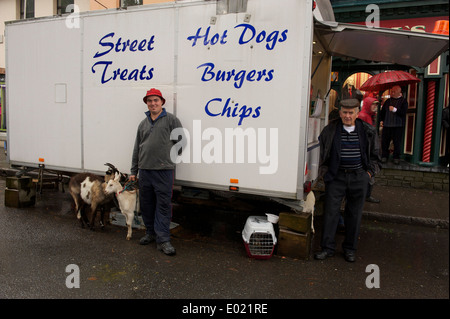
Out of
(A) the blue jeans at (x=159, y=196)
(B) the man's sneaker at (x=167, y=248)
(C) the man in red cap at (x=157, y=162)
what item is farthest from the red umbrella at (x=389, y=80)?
(B) the man's sneaker at (x=167, y=248)

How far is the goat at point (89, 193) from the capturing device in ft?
17.7

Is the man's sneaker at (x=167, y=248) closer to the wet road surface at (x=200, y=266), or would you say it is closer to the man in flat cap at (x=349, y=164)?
the wet road surface at (x=200, y=266)

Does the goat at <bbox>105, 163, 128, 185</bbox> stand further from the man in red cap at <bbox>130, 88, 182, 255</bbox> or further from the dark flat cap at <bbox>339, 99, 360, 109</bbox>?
the dark flat cap at <bbox>339, 99, 360, 109</bbox>

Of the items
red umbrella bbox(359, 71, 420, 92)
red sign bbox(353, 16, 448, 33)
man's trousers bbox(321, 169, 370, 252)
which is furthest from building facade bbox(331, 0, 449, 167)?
man's trousers bbox(321, 169, 370, 252)

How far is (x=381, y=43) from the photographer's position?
4.82 metres

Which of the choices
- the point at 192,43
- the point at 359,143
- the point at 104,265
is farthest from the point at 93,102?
the point at 359,143

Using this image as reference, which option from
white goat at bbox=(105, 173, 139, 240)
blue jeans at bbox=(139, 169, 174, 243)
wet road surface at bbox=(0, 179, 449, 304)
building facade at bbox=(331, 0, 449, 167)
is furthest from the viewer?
building facade at bbox=(331, 0, 449, 167)

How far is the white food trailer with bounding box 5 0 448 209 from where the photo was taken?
13.9ft

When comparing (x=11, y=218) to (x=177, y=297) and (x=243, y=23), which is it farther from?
(x=243, y=23)

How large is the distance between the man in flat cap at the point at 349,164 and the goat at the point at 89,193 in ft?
10.7

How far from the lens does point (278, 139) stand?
4270 mm

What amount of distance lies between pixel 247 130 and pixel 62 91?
3.27m

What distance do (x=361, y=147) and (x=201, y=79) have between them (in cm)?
222

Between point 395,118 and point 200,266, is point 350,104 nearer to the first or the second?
point 200,266
